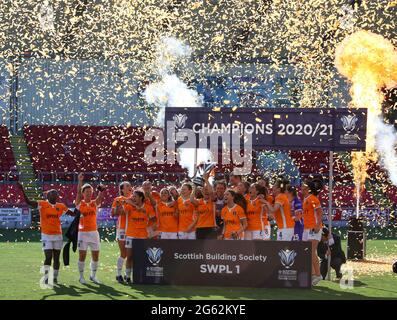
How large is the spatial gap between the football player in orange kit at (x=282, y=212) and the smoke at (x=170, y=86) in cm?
2368

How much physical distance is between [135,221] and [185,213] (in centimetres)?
123

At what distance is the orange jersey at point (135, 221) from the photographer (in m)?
20.6

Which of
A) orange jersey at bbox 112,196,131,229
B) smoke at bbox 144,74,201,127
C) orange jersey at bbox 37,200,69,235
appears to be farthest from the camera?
smoke at bbox 144,74,201,127

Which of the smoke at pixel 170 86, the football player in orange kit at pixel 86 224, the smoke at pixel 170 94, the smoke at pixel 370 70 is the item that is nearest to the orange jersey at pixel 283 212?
the football player in orange kit at pixel 86 224

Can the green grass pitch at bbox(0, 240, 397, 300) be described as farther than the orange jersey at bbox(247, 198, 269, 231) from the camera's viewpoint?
No

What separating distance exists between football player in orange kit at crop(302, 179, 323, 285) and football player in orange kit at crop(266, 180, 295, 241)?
0.34 metres

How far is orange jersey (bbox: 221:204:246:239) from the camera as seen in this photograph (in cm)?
2047

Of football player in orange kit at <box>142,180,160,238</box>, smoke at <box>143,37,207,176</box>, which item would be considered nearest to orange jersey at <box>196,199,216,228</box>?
football player in orange kit at <box>142,180,160,238</box>

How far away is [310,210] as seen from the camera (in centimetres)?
2088

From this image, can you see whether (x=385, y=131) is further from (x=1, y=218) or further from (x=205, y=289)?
(x=205, y=289)

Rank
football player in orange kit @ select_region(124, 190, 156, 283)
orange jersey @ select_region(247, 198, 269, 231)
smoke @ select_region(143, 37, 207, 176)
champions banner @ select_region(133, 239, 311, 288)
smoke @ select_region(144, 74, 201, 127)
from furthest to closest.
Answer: smoke @ select_region(144, 74, 201, 127) < smoke @ select_region(143, 37, 207, 176) < orange jersey @ select_region(247, 198, 269, 231) < football player in orange kit @ select_region(124, 190, 156, 283) < champions banner @ select_region(133, 239, 311, 288)

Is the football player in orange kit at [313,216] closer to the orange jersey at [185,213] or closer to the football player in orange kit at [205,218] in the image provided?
the football player in orange kit at [205,218]

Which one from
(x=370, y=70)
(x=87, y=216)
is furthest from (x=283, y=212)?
(x=370, y=70)

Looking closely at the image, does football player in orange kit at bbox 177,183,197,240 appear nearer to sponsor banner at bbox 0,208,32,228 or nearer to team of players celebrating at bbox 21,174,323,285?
team of players celebrating at bbox 21,174,323,285
